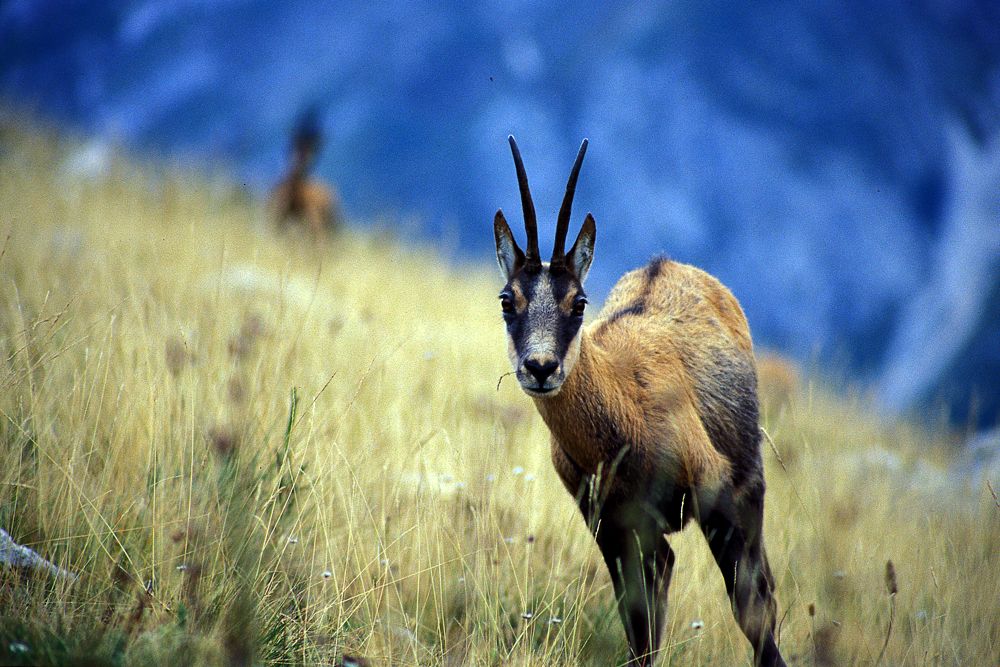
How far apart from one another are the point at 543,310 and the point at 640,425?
2.09 ft

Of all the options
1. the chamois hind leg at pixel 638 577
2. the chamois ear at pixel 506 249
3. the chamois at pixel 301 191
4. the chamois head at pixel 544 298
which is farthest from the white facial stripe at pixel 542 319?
the chamois at pixel 301 191

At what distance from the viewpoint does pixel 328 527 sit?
3611mm

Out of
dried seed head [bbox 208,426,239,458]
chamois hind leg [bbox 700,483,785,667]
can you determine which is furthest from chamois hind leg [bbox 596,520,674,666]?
dried seed head [bbox 208,426,239,458]

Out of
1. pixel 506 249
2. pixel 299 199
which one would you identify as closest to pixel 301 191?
pixel 299 199

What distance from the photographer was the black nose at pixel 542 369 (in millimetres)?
3143

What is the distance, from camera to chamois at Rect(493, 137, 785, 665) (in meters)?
3.36

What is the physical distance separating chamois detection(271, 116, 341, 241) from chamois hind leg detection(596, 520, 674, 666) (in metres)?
7.78

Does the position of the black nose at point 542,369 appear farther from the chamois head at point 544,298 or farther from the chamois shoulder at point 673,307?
the chamois shoulder at point 673,307

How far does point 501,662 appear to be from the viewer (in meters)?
3.26

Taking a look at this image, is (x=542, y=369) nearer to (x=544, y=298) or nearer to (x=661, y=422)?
(x=544, y=298)

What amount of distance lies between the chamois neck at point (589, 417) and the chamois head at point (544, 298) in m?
0.13

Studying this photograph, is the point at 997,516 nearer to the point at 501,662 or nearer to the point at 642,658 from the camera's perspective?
the point at 642,658

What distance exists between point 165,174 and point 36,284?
6.75m

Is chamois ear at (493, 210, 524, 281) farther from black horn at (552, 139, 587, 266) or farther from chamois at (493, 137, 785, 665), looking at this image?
black horn at (552, 139, 587, 266)
